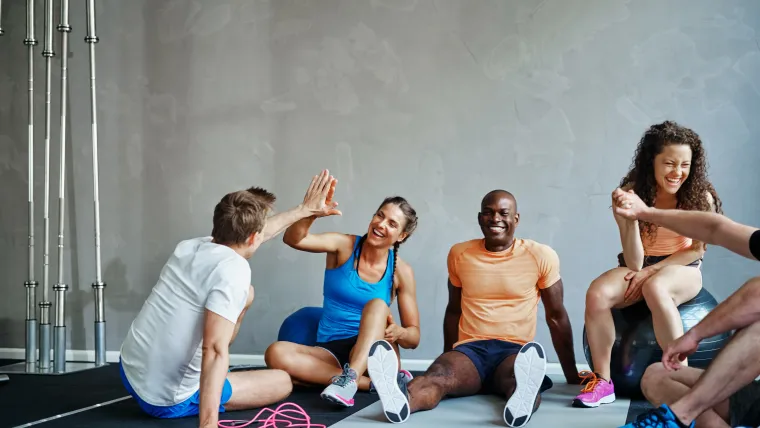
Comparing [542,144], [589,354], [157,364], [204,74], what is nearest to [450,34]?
[542,144]

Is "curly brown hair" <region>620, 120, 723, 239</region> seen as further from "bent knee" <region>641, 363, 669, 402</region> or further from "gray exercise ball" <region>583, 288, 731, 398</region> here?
"bent knee" <region>641, 363, 669, 402</region>

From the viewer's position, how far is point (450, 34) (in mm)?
4898

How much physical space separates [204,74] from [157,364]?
2660 mm

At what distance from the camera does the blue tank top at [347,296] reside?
158 inches

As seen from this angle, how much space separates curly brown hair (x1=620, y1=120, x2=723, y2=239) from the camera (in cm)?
371

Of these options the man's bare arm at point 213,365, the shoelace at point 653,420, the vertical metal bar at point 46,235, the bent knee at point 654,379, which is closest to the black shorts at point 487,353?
the bent knee at point 654,379

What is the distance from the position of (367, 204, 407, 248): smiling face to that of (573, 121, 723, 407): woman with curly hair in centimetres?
98

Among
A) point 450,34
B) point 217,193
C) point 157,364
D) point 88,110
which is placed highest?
point 450,34

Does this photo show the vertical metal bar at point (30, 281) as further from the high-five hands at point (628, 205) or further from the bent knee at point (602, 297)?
the high-five hands at point (628, 205)

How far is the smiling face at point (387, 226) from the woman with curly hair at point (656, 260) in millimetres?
978

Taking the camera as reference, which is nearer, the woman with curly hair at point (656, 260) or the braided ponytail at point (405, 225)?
the woman with curly hair at point (656, 260)

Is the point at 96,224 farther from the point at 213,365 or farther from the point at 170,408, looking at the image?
the point at 213,365

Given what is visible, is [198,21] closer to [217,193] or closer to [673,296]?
[217,193]

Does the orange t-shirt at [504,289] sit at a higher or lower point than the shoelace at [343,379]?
higher
